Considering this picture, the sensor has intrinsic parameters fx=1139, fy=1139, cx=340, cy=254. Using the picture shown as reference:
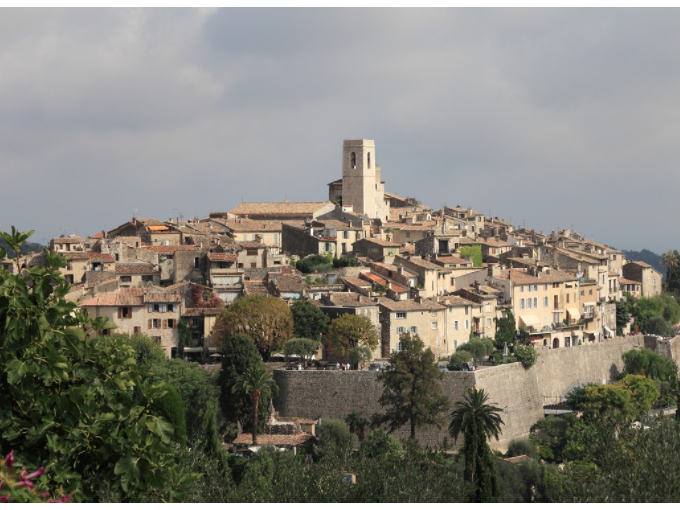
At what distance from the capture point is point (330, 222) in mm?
61594

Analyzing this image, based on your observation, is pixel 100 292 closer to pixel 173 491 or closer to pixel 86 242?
pixel 86 242

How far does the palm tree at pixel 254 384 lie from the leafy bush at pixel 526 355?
1100cm

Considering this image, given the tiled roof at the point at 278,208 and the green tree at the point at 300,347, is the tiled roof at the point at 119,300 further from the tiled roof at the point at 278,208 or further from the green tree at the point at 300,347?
the tiled roof at the point at 278,208

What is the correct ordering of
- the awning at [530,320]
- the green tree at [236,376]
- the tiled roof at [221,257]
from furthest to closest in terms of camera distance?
the awning at [530,320] < the tiled roof at [221,257] < the green tree at [236,376]

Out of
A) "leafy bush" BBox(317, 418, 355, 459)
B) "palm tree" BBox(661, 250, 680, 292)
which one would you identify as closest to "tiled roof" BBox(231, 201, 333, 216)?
→ "palm tree" BBox(661, 250, 680, 292)

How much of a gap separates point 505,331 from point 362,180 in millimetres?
26321

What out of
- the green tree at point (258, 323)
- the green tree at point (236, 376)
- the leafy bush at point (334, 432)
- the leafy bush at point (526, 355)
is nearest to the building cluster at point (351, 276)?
the green tree at point (258, 323)

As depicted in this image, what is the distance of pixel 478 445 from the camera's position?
113ft

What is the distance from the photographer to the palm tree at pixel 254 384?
40938 mm

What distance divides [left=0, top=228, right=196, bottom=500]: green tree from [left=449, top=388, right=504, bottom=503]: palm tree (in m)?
19.9

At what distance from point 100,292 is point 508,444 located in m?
18.2

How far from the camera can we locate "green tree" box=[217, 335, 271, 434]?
41.6 m

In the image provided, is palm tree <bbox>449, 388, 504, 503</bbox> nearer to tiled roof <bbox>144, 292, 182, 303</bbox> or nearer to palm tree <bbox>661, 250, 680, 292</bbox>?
tiled roof <bbox>144, 292, 182, 303</bbox>

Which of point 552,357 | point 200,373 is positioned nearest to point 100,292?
point 200,373
